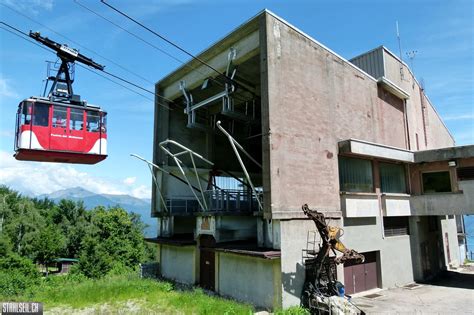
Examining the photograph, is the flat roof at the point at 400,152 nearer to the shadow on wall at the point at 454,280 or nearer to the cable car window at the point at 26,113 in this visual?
the shadow on wall at the point at 454,280

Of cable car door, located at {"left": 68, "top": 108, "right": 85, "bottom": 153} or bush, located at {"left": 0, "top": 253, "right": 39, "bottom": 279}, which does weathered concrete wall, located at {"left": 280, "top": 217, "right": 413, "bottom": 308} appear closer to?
cable car door, located at {"left": 68, "top": 108, "right": 85, "bottom": 153}

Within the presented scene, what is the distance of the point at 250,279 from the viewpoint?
53.4 ft

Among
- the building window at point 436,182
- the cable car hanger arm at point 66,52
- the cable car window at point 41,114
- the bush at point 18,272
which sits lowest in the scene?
Answer: the bush at point 18,272

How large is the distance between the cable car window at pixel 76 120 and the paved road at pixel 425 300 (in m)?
15.6

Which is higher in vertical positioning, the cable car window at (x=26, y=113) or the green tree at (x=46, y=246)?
the cable car window at (x=26, y=113)

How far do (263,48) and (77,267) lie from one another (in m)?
41.5

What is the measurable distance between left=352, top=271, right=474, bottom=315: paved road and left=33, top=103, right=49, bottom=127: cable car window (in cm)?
1660

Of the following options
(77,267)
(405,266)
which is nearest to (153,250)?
(77,267)

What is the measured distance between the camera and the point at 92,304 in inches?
681

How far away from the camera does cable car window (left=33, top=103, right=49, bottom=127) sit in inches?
600

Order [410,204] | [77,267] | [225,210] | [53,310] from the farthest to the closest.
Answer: [77,267] < [410,204] < [225,210] < [53,310]

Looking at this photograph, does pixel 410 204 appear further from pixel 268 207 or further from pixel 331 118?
pixel 268 207

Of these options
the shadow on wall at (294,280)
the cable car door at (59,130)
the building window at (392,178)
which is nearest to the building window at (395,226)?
the building window at (392,178)

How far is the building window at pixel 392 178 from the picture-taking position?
21453 millimetres
